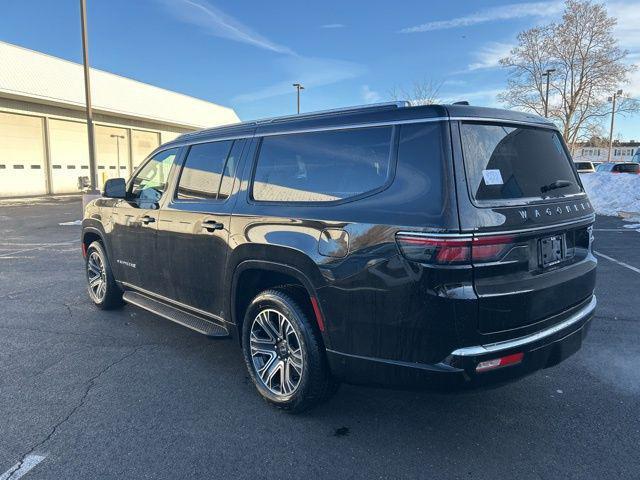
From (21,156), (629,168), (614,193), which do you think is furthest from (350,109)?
(629,168)

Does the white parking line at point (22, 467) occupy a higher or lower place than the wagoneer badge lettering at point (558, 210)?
lower

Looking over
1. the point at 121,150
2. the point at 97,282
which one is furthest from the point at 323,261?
the point at 121,150

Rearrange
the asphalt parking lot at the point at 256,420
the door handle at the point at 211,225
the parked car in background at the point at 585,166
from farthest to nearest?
the parked car in background at the point at 585,166 → the door handle at the point at 211,225 → the asphalt parking lot at the point at 256,420

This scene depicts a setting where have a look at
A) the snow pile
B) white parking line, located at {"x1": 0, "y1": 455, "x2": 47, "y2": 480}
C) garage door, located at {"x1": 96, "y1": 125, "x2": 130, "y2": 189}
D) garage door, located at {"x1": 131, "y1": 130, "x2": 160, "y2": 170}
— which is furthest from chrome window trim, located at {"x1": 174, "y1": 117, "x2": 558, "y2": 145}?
garage door, located at {"x1": 131, "y1": 130, "x2": 160, "y2": 170}

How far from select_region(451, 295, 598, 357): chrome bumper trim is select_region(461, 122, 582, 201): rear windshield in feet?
2.54

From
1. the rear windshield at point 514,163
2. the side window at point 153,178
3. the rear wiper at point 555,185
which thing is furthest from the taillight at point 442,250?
the side window at point 153,178

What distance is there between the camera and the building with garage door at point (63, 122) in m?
22.8

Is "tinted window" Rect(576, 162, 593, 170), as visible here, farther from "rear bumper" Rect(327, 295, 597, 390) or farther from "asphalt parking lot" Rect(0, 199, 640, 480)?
"rear bumper" Rect(327, 295, 597, 390)

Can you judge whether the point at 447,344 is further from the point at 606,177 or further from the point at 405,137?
the point at 606,177

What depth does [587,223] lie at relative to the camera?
10.8 ft

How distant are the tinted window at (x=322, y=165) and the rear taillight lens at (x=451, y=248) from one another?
1.44 feet

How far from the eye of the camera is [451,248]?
246cm

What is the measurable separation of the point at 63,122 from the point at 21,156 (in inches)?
128

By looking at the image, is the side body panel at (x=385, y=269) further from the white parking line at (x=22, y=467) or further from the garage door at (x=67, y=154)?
the garage door at (x=67, y=154)
